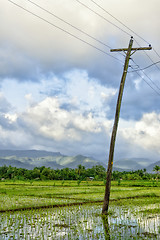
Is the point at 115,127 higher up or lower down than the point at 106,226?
higher up

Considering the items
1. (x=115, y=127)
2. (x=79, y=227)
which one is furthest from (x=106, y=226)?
(x=115, y=127)

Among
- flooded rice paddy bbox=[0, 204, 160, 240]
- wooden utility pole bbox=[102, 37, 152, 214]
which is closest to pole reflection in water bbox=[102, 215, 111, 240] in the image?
flooded rice paddy bbox=[0, 204, 160, 240]

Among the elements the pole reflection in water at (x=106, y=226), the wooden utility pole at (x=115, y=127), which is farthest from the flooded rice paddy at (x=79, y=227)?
the wooden utility pole at (x=115, y=127)

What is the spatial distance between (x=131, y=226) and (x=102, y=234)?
6.43 ft

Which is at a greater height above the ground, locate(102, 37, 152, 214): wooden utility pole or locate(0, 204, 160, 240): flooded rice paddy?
locate(102, 37, 152, 214): wooden utility pole

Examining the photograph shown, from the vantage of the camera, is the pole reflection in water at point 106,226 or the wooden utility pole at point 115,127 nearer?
the pole reflection in water at point 106,226

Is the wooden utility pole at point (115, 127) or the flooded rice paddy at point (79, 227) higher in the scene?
the wooden utility pole at point (115, 127)

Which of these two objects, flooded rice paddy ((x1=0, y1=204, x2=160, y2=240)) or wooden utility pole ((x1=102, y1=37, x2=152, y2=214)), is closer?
flooded rice paddy ((x1=0, y1=204, x2=160, y2=240))

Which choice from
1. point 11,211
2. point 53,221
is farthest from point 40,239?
point 11,211

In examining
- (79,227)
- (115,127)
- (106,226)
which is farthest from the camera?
(115,127)

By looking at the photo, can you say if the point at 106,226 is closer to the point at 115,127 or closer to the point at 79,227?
the point at 79,227

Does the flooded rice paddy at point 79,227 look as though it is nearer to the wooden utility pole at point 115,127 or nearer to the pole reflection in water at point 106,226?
the pole reflection in water at point 106,226

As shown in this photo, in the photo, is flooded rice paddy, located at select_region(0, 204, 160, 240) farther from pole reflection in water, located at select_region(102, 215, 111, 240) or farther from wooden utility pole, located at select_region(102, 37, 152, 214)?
wooden utility pole, located at select_region(102, 37, 152, 214)

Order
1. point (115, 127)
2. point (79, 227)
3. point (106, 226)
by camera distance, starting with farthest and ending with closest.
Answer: point (115, 127)
point (106, 226)
point (79, 227)
